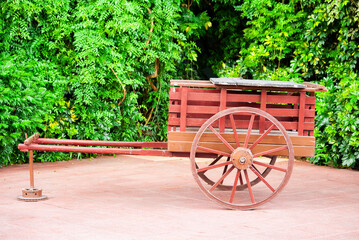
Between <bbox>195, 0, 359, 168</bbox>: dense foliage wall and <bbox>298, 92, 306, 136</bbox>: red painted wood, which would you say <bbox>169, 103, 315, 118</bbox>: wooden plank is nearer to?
<bbox>298, 92, 306, 136</bbox>: red painted wood

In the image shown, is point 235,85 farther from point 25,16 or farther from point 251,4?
point 251,4

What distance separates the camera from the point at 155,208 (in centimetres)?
606

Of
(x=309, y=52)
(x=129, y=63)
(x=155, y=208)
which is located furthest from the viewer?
(x=309, y=52)

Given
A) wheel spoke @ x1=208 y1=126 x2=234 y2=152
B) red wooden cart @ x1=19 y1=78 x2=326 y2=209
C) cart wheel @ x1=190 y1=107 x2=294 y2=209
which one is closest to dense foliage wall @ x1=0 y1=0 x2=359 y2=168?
red wooden cart @ x1=19 y1=78 x2=326 y2=209

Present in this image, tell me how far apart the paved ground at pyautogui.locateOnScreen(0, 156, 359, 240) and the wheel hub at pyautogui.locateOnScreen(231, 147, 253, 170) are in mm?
472

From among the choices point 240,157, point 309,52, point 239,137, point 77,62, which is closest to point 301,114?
point 239,137

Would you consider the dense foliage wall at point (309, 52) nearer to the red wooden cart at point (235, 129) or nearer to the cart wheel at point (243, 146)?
the red wooden cart at point (235, 129)

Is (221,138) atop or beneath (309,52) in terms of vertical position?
beneath

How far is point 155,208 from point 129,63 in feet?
12.6

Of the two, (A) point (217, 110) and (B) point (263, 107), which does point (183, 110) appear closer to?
(A) point (217, 110)

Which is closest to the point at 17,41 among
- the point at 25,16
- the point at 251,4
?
the point at 25,16

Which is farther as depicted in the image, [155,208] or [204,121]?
[204,121]

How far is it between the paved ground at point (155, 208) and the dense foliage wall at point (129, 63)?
0.75 meters

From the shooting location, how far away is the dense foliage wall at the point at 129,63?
8641mm
